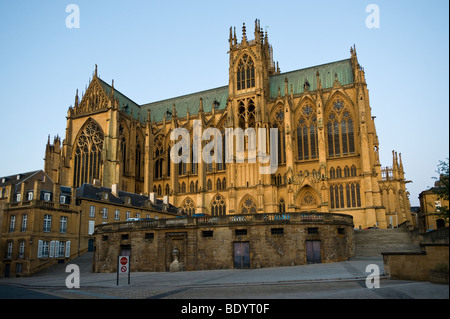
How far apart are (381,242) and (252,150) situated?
25.5 metres

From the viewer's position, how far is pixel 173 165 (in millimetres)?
61594

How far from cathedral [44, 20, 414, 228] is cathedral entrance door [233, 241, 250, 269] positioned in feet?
74.9

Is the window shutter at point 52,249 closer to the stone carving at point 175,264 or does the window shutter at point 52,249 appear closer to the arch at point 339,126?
the stone carving at point 175,264

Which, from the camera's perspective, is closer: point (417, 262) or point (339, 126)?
point (417, 262)

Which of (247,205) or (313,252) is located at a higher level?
(247,205)

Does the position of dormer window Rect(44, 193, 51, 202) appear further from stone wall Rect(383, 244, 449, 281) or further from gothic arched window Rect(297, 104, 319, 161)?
stone wall Rect(383, 244, 449, 281)

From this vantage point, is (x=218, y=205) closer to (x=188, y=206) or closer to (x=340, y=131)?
(x=188, y=206)

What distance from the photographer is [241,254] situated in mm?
28359

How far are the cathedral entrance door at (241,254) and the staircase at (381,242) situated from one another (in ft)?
31.9

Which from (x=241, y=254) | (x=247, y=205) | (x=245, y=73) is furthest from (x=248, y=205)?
(x=241, y=254)

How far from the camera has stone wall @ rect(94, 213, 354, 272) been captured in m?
28.0

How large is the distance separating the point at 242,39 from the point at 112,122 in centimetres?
2444

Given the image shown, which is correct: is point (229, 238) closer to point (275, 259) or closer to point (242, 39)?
point (275, 259)
